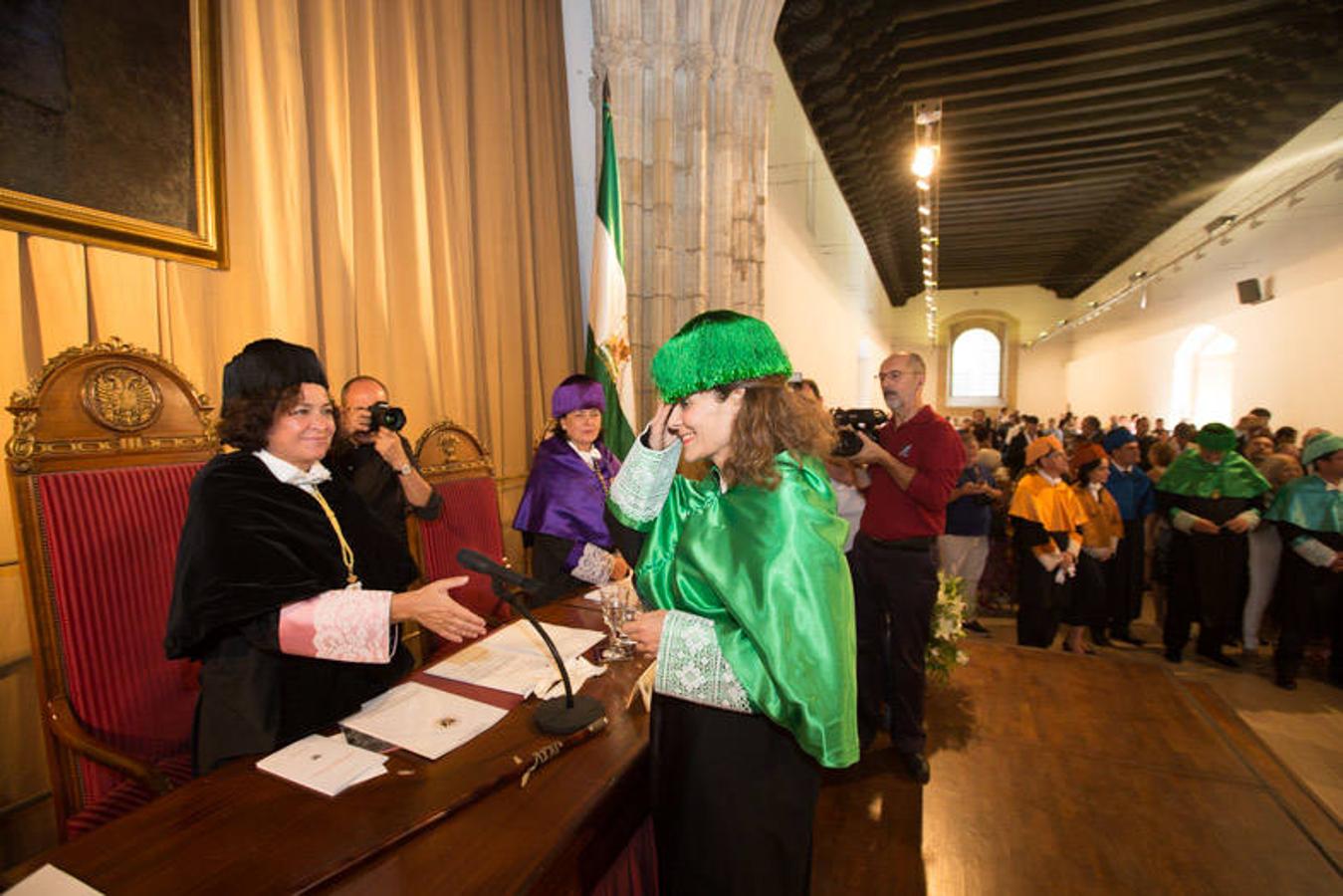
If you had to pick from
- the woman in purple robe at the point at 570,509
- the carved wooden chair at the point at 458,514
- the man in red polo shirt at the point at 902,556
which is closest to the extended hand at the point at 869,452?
the man in red polo shirt at the point at 902,556

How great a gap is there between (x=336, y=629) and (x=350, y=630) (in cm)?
3

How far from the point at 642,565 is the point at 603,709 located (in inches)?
13.3

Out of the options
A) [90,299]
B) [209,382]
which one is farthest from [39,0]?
[209,382]

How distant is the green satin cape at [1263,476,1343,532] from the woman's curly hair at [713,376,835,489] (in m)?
4.70

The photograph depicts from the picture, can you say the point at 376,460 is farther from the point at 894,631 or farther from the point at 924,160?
the point at 924,160

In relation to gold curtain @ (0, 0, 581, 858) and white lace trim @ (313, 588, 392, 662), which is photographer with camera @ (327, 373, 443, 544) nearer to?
gold curtain @ (0, 0, 581, 858)

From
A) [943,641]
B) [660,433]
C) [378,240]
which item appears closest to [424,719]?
[660,433]

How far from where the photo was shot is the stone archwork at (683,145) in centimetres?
400

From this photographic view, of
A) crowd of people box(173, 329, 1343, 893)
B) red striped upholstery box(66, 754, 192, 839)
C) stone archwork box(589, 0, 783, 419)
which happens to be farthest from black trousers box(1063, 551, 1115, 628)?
red striped upholstery box(66, 754, 192, 839)

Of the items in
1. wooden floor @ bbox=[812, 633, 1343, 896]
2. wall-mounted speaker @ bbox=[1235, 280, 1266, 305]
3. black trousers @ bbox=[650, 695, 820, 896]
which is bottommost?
wooden floor @ bbox=[812, 633, 1343, 896]

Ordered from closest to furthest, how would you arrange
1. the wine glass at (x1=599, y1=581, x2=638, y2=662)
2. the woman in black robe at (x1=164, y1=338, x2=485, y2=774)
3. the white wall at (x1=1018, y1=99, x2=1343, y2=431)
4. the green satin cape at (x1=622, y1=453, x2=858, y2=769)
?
the green satin cape at (x1=622, y1=453, x2=858, y2=769)
the woman in black robe at (x1=164, y1=338, x2=485, y2=774)
the wine glass at (x1=599, y1=581, x2=638, y2=662)
the white wall at (x1=1018, y1=99, x2=1343, y2=431)

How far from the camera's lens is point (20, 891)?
2.70 ft

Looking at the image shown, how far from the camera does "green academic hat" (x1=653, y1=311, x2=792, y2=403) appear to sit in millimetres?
1216

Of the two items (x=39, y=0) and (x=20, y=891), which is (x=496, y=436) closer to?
(x=39, y=0)
